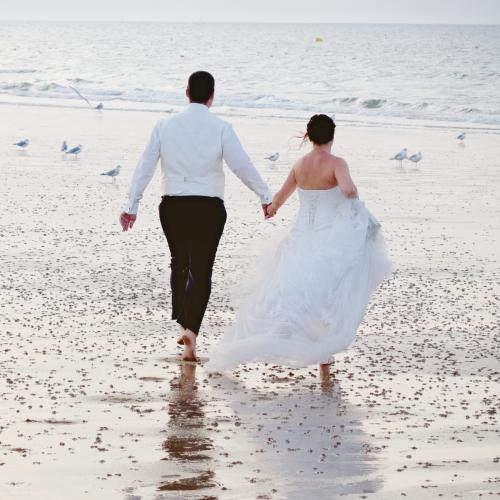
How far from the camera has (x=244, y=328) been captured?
7.25m

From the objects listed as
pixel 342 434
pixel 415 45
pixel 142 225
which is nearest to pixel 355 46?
pixel 415 45

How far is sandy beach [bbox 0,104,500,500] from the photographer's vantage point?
5.16 meters

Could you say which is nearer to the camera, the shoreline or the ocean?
the shoreline

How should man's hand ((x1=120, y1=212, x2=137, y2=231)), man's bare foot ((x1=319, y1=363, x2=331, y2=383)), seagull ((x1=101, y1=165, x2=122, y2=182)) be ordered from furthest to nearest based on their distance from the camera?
seagull ((x1=101, y1=165, x2=122, y2=182)) → man's hand ((x1=120, y1=212, x2=137, y2=231)) → man's bare foot ((x1=319, y1=363, x2=331, y2=383))

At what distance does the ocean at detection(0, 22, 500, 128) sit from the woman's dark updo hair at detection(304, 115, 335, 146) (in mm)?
29844

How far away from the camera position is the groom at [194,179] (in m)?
7.51

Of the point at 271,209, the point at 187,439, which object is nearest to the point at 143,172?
the point at 271,209

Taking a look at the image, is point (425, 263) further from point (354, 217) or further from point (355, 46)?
point (355, 46)

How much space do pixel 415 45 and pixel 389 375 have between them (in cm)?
10515

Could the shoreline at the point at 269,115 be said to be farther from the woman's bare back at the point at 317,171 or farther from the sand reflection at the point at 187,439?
the sand reflection at the point at 187,439

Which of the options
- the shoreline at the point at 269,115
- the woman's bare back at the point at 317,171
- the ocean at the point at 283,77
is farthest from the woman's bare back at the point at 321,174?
the ocean at the point at 283,77

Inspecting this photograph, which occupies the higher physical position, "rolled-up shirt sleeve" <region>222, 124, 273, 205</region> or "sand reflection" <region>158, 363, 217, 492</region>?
"rolled-up shirt sleeve" <region>222, 124, 273, 205</region>

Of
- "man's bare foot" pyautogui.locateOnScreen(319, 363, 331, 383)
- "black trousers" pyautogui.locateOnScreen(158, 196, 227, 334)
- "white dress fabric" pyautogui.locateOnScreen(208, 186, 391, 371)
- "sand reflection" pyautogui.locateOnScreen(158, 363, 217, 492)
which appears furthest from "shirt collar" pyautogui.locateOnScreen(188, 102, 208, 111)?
"man's bare foot" pyautogui.locateOnScreen(319, 363, 331, 383)

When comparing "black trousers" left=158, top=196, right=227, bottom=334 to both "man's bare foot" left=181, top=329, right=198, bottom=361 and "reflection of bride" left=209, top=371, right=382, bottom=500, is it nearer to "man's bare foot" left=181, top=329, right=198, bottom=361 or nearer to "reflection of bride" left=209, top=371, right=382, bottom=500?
"man's bare foot" left=181, top=329, right=198, bottom=361
